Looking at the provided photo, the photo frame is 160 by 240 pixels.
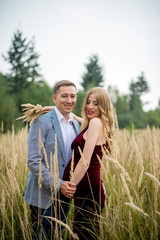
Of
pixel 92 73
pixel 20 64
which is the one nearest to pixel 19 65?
pixel 20 64

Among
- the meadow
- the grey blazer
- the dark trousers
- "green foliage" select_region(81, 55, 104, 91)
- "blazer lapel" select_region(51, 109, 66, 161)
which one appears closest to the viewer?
the meadow

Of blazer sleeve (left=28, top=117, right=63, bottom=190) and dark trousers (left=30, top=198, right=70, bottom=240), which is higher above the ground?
blazer sleeve (left=28, top=117, right=63, bottom=190)

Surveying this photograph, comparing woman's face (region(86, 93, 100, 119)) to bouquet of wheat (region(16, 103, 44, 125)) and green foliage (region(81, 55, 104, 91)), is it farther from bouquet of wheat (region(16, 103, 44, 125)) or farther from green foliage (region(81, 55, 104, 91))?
green foliage (region(81, 55, 104, 91))

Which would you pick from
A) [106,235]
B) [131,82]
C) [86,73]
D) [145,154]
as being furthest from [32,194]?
[131,82]

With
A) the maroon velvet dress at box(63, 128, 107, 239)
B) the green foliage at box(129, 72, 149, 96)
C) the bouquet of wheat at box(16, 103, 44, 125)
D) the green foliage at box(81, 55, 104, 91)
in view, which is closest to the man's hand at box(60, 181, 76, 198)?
the maroon velvet dress at box(63, 128, 107, 239)

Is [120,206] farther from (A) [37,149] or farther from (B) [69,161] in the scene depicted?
(A) [37,149]

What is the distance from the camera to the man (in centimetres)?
149

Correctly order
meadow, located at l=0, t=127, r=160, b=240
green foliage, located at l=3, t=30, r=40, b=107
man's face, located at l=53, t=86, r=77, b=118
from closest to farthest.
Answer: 1. meadow, located at l=0, t=127, r=160, b=240
2. man's face, located at l=53, t=86, r=77, b=118
3. green foliage, located at l=3, t=30, r=40, b=107

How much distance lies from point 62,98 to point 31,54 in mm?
14421

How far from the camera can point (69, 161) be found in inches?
65.9

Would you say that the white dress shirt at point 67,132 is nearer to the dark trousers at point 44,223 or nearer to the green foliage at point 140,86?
the dark trousers at point 44,223

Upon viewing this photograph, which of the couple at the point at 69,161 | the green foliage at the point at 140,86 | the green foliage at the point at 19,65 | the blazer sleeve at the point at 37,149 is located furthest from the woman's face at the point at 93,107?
the green foliage at the point at 140,86

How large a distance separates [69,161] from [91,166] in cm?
23

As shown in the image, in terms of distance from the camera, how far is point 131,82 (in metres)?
36.8
